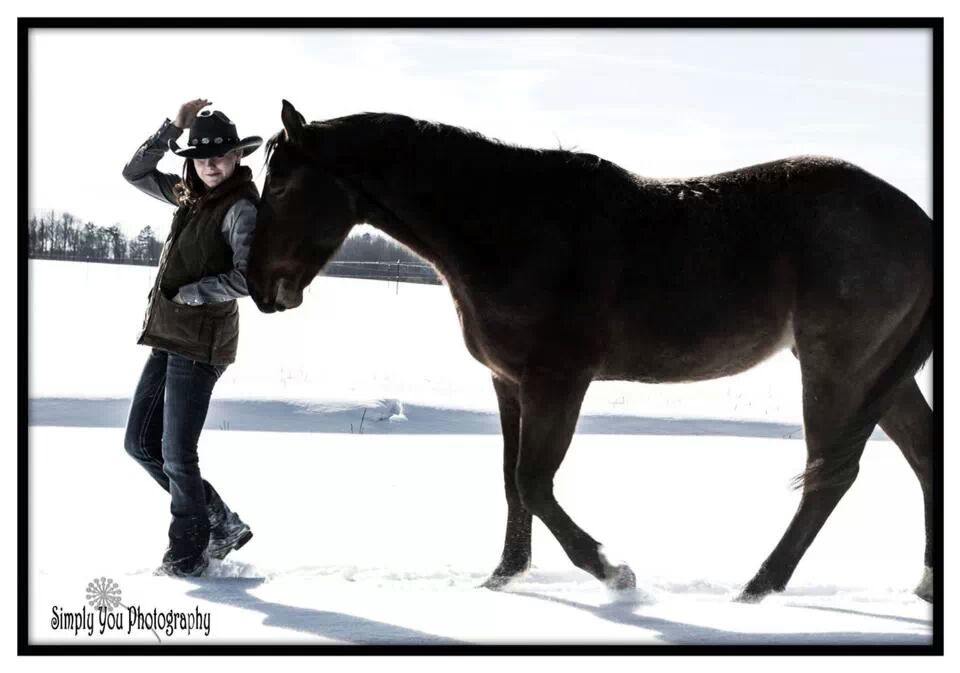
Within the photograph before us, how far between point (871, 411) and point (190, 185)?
3.40 m

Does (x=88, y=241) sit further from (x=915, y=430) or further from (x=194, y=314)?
(x=915, y=430)

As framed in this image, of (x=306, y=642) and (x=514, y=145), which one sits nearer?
(x=306, y=642)

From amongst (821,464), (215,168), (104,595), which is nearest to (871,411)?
(821,464)

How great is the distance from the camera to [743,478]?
7824mm

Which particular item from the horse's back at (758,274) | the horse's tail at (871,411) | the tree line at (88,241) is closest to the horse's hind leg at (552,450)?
the horse's back at (758,274)

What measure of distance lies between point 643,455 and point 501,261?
4531 mm

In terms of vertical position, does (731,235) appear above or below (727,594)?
above

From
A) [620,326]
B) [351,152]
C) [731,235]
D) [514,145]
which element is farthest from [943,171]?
[351,152]

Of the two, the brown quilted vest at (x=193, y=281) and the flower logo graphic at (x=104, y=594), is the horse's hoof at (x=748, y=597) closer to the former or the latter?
the brown quilted vest at (x=193, y=281)

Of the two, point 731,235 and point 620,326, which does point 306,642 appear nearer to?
point 620,326

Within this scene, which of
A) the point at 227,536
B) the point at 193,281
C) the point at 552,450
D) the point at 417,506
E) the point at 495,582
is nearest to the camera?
the point at 552,450

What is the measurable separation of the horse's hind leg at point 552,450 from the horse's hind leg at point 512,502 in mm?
362

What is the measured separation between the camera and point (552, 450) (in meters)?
4.56

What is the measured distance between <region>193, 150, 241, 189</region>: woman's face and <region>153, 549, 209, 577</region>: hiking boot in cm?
Result: 177
